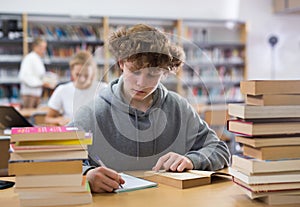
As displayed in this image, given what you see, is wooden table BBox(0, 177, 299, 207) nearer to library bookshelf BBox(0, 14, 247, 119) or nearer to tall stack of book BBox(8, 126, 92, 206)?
tall stack of book BBox(8, 126, 92, 206)

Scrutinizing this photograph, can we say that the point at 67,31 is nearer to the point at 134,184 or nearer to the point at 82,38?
the point at 82,38

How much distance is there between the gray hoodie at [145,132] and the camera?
5.40 ft

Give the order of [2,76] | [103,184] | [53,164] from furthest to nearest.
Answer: [2,76]
[103,184]
[53,164]

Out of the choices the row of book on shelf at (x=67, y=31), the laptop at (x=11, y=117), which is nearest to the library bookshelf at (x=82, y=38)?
the row of book on shelf at (x=67, y=31)

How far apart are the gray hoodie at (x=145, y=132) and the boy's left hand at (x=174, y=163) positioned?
0.11ft

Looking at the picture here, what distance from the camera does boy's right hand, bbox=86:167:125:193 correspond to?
137cm

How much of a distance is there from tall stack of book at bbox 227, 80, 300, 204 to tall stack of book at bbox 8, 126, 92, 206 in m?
0.43

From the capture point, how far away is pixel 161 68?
163 centimetres

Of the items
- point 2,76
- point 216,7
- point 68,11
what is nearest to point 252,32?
point 216,7

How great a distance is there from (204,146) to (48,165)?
2.27 ft

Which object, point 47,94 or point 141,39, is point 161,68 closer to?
point 141,39

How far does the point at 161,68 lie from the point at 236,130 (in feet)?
1.42

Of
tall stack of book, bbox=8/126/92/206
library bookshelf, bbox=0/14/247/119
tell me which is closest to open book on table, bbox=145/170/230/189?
tall stack of book, bbox=8/126/92/206

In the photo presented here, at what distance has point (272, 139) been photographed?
1229mm
